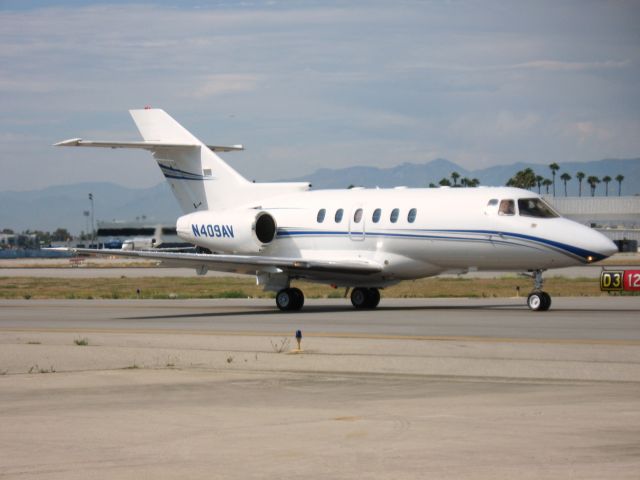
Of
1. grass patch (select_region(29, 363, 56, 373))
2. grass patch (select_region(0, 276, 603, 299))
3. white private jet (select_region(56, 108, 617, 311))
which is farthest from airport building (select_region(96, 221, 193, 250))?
grass patch (select_region(29, 363, 56, 373))

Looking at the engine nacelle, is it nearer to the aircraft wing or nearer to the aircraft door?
the aircraft wing

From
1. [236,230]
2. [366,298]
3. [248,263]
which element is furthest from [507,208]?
[236,230]

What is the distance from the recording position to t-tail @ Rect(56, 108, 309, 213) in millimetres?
33688

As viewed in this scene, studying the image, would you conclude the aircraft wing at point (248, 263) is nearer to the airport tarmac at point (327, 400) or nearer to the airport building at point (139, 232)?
the airport tarmac at point (327, 400)

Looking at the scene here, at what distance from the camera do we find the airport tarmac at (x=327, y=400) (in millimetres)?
9266

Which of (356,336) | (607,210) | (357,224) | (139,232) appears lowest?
(356,336)

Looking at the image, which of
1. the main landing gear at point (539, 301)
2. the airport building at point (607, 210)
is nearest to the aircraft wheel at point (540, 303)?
the main landing gear at point (539, 301)

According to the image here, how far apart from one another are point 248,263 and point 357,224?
3.58 m

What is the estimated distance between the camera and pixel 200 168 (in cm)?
3391

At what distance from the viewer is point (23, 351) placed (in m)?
18.8

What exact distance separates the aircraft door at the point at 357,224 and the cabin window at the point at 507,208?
4.37 m

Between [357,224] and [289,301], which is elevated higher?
[357,224]

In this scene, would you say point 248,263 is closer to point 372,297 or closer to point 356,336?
point 372,297

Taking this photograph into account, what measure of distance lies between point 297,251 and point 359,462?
22628 mm
